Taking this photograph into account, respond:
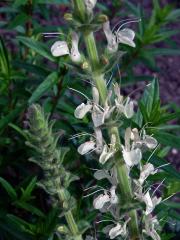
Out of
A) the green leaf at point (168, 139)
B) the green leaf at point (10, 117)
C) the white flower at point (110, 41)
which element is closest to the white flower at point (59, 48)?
the white flower at point (110, 41)

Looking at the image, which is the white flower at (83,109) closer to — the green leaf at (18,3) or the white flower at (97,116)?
the white flower at (97,116)

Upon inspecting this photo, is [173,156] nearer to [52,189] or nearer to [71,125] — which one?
[71,125]

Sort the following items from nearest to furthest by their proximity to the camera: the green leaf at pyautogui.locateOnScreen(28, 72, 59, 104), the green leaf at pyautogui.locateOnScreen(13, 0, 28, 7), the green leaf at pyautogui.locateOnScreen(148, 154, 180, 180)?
1. the green leaf at pyautogui.locateOnScreen(148, 154, 180, 180)
2. the green leaf at pyautogui.locateOnScreen(28, 72, 59, 104)
3. the green leaf at pyautogui.locateOnScreen(13, 0, 28, 7)

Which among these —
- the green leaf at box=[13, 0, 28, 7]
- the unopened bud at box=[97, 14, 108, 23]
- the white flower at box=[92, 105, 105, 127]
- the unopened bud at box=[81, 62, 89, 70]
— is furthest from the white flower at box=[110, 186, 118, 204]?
the green leaf at box=[13, 0, 28, 7]

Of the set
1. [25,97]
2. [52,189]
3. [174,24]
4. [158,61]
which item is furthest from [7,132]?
[174,24]

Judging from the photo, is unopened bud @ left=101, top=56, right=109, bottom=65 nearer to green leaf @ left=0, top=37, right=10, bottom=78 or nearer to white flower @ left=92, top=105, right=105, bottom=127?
white flower @ left=92, top=105, right=105, bottom=127

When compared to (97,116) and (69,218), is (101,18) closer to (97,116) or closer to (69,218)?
(97,116)
